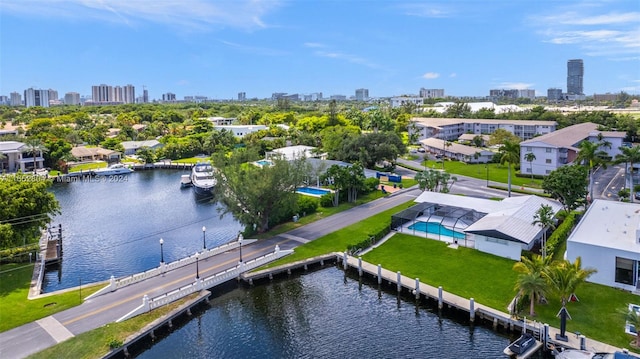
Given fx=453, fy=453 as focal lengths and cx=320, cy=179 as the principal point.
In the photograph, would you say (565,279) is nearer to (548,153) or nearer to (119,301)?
(119,301)

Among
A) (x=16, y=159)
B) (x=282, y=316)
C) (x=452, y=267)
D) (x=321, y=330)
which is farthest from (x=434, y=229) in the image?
(x=16, y=159)

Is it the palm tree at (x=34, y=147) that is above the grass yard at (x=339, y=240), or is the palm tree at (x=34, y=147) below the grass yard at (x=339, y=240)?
above

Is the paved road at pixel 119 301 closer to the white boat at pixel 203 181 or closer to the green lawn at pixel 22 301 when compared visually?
the green lawn at pixel 22 301

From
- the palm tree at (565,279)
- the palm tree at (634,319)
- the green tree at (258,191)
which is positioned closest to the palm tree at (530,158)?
the green tree at (258,191)

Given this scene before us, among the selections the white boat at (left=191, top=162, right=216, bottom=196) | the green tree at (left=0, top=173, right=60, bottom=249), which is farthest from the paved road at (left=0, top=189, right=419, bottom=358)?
the white boat at (left=191, top=162, right=216, bottom=196)

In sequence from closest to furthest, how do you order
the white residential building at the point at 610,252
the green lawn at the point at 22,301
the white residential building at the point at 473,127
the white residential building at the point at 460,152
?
the green lawn at the point at 22,301
the white residential building at the point at 610,252
the white residential building at the point at 460,152
the white residential building at the point at 473,127
